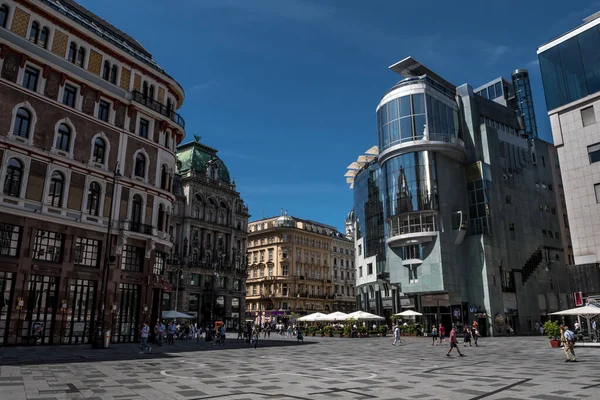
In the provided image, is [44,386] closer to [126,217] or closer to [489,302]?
[126,217]

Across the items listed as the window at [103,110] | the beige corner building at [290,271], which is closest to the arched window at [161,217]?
the window at [103,110]

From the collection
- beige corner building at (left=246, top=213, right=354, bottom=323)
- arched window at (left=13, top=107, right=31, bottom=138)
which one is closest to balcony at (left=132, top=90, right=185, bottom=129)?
arched window at (left=13, top=107, right=31, bottom=138)

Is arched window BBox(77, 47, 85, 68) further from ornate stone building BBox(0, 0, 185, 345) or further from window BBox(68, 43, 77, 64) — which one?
window BBox(68, 43, 77, 64)

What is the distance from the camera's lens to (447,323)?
54.9 m

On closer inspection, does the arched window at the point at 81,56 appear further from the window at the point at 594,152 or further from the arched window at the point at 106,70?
the window at the point at 594,152

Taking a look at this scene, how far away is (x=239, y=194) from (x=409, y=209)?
4228 centimetres

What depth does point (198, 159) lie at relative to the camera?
82.9m

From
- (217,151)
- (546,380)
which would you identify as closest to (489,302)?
(546,380)

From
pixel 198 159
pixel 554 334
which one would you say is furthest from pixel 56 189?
pixel 198 159

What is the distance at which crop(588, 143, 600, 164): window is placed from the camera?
1688 inches

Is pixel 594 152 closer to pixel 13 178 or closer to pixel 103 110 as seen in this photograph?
pixel 103 110

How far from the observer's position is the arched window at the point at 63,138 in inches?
1235

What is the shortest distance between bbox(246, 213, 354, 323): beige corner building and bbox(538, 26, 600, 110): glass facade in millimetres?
64463

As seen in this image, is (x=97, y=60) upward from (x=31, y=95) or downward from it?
upward
